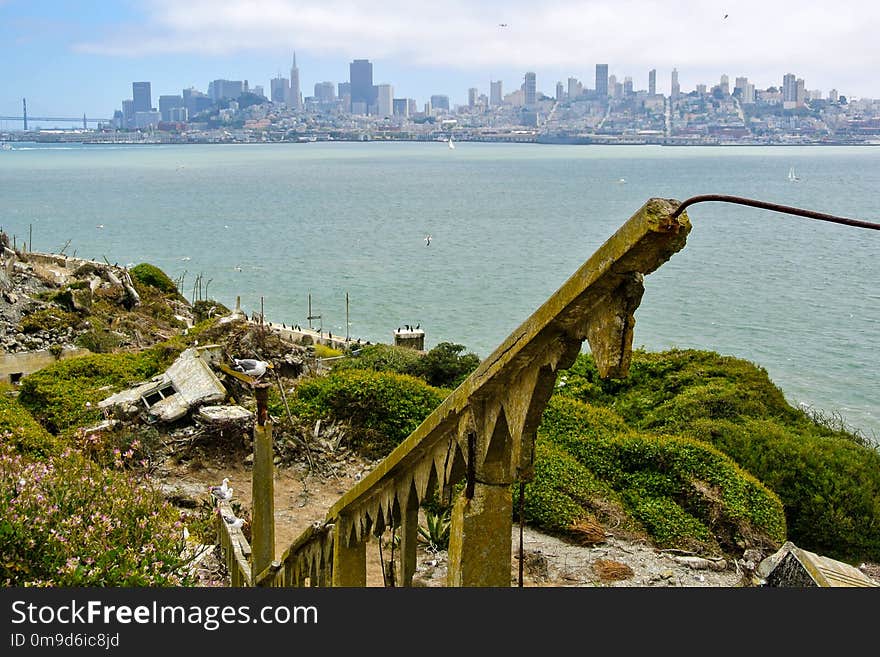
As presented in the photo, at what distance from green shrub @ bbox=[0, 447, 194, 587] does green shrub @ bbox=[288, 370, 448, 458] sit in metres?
7.54

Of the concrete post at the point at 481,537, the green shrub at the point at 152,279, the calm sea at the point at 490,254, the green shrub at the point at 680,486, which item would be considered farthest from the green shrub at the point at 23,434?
the calm sea at the point at 490,254

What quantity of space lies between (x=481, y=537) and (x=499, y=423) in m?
0.48

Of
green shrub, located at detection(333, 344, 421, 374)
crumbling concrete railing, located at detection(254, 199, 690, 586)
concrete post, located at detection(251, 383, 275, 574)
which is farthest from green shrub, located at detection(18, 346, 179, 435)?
crumbling concrete railing, located at detection(254, 199, 690, 586)

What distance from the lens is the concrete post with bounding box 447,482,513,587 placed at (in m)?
3.31

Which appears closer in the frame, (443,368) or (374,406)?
(374,406)

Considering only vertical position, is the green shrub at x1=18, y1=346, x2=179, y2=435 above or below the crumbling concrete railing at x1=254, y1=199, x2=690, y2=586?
below

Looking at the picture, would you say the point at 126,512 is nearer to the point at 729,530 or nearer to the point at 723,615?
the point at 723,615

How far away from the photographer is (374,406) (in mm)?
15625

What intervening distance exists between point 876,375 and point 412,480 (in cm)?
3378

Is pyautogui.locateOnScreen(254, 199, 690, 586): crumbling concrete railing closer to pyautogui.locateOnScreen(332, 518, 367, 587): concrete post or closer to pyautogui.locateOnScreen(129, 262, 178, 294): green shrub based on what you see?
pyautogui.locateOnScreen(332, 518, 367, 587): concrete post

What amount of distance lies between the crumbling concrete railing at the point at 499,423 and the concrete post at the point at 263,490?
175 centimetres

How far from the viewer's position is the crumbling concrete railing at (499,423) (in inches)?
100

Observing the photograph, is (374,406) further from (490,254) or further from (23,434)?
(490,254)

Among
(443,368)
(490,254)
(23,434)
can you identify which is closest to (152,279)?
(443,368)
